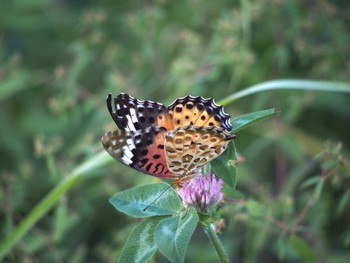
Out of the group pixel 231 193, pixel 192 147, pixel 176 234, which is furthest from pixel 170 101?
pixel 176 234

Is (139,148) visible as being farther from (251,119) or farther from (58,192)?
(58,192)

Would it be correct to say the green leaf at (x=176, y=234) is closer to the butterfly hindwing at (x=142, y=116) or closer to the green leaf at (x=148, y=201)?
the green leaf at (x=148, y=201)

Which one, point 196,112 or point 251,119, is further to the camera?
point 196,112

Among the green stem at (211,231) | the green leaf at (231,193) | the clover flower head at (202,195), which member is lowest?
the green stem at (211,231)

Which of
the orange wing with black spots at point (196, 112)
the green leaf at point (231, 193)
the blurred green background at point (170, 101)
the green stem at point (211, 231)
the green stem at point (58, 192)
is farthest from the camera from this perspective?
the blurred green background at point (170, 101)

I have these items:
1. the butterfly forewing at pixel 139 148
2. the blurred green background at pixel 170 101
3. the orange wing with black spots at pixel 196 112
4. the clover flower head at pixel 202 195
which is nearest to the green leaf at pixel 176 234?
the clover flower head at pixel 202 195

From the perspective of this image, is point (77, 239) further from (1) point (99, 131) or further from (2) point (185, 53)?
(2) point (185, 53)

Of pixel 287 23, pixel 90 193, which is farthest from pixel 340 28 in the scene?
pixel 90 193
